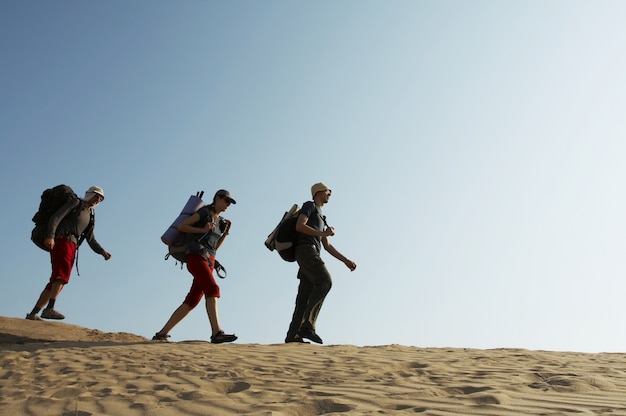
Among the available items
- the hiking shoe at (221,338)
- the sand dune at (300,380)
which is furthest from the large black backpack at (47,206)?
the hiking shoe at (221,338)

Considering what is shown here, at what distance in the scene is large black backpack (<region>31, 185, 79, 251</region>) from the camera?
27.8 feet

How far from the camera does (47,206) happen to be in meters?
8.56

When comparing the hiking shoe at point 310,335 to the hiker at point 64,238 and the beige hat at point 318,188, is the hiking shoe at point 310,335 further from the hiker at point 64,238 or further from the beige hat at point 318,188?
the hiker at point 64,238

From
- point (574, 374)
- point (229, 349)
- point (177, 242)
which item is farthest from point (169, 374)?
point (574, 374)

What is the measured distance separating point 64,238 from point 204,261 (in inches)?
93.7

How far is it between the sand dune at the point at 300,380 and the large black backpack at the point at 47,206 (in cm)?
179

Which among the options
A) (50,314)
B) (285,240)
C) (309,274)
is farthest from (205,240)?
(50,314)

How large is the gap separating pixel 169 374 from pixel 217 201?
268 centimetres

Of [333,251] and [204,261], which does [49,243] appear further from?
[333,251]

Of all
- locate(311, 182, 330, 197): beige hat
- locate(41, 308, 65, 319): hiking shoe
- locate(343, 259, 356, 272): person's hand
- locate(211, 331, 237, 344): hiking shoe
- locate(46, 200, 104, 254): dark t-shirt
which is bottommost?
locate(211, 331, 237, 344): hiking shoe

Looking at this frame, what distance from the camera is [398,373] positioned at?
5074 millimetres

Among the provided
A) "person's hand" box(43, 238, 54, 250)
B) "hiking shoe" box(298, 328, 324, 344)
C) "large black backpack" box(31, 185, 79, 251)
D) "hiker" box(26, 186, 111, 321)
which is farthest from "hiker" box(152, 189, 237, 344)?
"large black backpack" box(31, 185, 79, 251)

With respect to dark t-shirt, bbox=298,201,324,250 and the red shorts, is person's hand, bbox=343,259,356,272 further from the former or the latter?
the red shorts

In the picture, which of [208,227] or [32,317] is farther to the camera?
[32,317]
